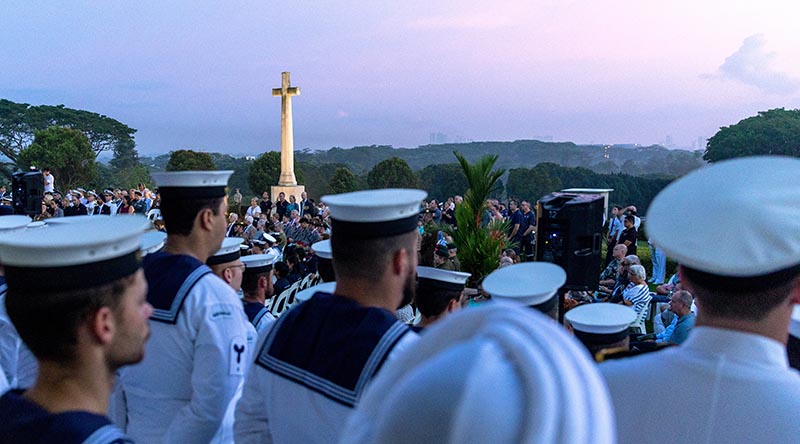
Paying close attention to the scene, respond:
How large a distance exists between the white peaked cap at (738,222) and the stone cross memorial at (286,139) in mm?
21613

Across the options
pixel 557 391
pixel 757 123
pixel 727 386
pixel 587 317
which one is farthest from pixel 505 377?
pixel 757 123

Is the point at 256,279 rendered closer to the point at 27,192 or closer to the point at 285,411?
the point at 285,411

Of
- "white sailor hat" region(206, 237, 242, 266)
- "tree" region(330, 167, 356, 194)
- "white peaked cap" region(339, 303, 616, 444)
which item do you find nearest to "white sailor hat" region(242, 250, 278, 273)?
"white sailor hat" region(206, 237, 242, 266)

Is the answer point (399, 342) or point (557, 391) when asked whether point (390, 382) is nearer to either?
point (557, 391)

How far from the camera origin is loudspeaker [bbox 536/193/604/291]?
5188 millimetres

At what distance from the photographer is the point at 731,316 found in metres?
1.22

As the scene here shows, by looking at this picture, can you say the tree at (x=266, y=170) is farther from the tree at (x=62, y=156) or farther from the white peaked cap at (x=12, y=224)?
the white peaked cap at (x=12, y=224)

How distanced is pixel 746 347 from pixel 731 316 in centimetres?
6

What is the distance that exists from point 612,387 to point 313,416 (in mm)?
876

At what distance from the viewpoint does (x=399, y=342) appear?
1706mm

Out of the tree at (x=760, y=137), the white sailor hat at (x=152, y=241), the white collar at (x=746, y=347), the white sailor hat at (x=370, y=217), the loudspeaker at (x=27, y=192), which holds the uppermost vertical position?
the tree at (x=760, y=137)

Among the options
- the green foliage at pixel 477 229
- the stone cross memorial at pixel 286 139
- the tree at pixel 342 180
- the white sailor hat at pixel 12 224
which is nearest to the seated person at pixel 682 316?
the green foliage at pixel 477 229

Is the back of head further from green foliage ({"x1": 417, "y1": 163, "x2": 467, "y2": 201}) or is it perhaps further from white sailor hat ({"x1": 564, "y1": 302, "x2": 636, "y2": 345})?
green foliage ({"x1": 417, "y1": 163, "x2": 467, "y2": 201})

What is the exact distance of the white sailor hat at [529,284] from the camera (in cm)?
247
